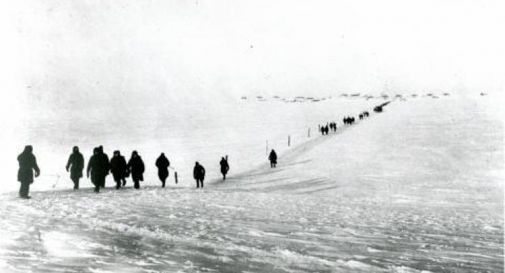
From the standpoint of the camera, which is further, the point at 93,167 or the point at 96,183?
the point at 93,167

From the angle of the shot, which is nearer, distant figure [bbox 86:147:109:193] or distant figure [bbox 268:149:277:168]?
distant figure [bbox 86:147:109:193]

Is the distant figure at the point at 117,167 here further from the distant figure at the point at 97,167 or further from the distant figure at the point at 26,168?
the distant figure at the point at 26,168

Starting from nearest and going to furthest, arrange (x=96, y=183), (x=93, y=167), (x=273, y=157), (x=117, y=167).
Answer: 1. (x=96, y=183)
2. (x=93, y=167)
3. (x=117, y=167)
4. (x=273, y=157)

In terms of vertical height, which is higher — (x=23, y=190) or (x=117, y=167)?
(x=117, y=167)

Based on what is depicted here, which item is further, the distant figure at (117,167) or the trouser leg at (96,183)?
the distant figure at (117,167)

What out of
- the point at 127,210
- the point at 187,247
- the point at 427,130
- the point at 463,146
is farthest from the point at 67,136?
the point at 187,247

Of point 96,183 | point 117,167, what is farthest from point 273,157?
point 96,183

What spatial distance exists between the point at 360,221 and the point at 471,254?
3189 millimetres

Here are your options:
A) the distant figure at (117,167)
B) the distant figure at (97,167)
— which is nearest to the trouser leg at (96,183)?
the distant figure at (97,167)

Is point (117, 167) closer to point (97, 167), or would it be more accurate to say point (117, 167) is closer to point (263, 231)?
point (97, 167)

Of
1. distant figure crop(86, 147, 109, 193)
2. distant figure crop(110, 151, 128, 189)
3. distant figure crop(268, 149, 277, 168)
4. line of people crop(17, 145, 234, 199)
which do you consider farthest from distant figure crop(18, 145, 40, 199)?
distant figure crop(268, 149, 277, 168)

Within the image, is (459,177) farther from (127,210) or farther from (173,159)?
(173,159)

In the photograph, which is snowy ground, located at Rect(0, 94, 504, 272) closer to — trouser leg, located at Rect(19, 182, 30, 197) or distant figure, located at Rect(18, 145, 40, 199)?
trouser leg, located at Rect(19, 182, 30, 197)

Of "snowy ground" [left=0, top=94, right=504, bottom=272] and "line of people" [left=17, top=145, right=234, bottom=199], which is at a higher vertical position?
"line of people" [left=17, top=145, right=234, bottom=199]
